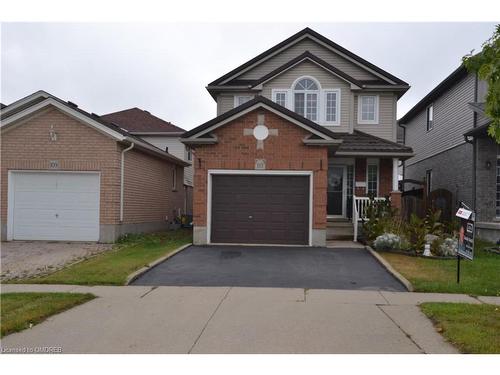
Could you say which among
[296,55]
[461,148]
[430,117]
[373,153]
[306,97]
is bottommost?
[373,153]

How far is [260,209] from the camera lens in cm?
1413

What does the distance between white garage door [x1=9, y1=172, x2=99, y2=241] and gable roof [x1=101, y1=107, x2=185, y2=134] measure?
13041 millimetres

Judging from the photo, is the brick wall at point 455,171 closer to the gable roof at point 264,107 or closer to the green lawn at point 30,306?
the gable roof at point 264,107

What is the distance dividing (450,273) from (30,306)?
28.1 feet

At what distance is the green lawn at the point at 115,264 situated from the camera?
352 inches

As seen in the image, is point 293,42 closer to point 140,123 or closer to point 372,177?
point 372,177

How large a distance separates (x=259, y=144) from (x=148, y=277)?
20.3 feet

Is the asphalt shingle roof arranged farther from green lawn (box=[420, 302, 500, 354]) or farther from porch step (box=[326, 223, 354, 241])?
green lawn (box=[420, 302, 500, 354])

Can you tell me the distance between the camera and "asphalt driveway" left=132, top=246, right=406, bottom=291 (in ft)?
29.3

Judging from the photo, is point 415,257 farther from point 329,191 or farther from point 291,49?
point 291,49

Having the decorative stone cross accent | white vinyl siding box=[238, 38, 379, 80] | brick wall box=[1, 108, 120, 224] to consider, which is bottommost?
brick wall box=[1, 108, 120, 224]

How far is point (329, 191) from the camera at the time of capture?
1752cm

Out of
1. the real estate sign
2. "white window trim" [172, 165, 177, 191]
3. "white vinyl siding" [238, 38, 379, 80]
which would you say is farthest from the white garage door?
the real estate sign

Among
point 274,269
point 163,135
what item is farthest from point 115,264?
point 163,135
